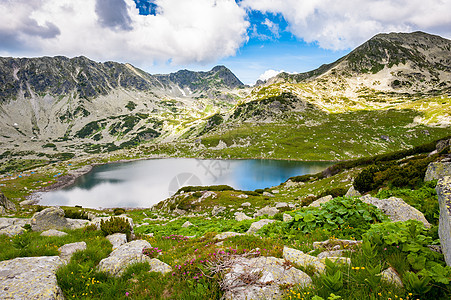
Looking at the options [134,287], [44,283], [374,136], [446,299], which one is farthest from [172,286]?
[374,136]

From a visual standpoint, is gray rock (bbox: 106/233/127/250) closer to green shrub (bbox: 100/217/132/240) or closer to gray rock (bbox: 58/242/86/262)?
green shrub (bbox: 100/217/132/240)

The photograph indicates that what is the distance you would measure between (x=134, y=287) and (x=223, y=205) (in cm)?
2652

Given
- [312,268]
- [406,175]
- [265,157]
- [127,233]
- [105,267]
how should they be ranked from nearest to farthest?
1. [312,268]
2. [105,267]
3. [127,233]
4. [406,175]
5. [265,157]

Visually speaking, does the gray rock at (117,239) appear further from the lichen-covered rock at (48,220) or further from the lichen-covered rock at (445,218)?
the lichen-covered rock at (445,218)

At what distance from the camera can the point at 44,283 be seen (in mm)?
4996

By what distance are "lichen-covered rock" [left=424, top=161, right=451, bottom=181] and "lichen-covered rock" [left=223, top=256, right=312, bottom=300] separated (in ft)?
43.3

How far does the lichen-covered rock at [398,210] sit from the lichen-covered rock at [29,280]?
11.7 metres

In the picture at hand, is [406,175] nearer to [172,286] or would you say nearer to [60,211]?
[172,286]

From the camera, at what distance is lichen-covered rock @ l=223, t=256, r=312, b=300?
4227 mm

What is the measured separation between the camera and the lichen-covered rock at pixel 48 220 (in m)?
13.8

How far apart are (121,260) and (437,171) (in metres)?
18.0

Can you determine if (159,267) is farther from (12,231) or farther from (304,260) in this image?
(12,231)

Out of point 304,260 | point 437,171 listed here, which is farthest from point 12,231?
point 437,171

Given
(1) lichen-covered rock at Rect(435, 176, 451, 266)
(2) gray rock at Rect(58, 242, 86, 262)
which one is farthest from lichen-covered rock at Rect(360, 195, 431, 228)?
(2) gray rock at Rect(58, 242, 86, 262)
